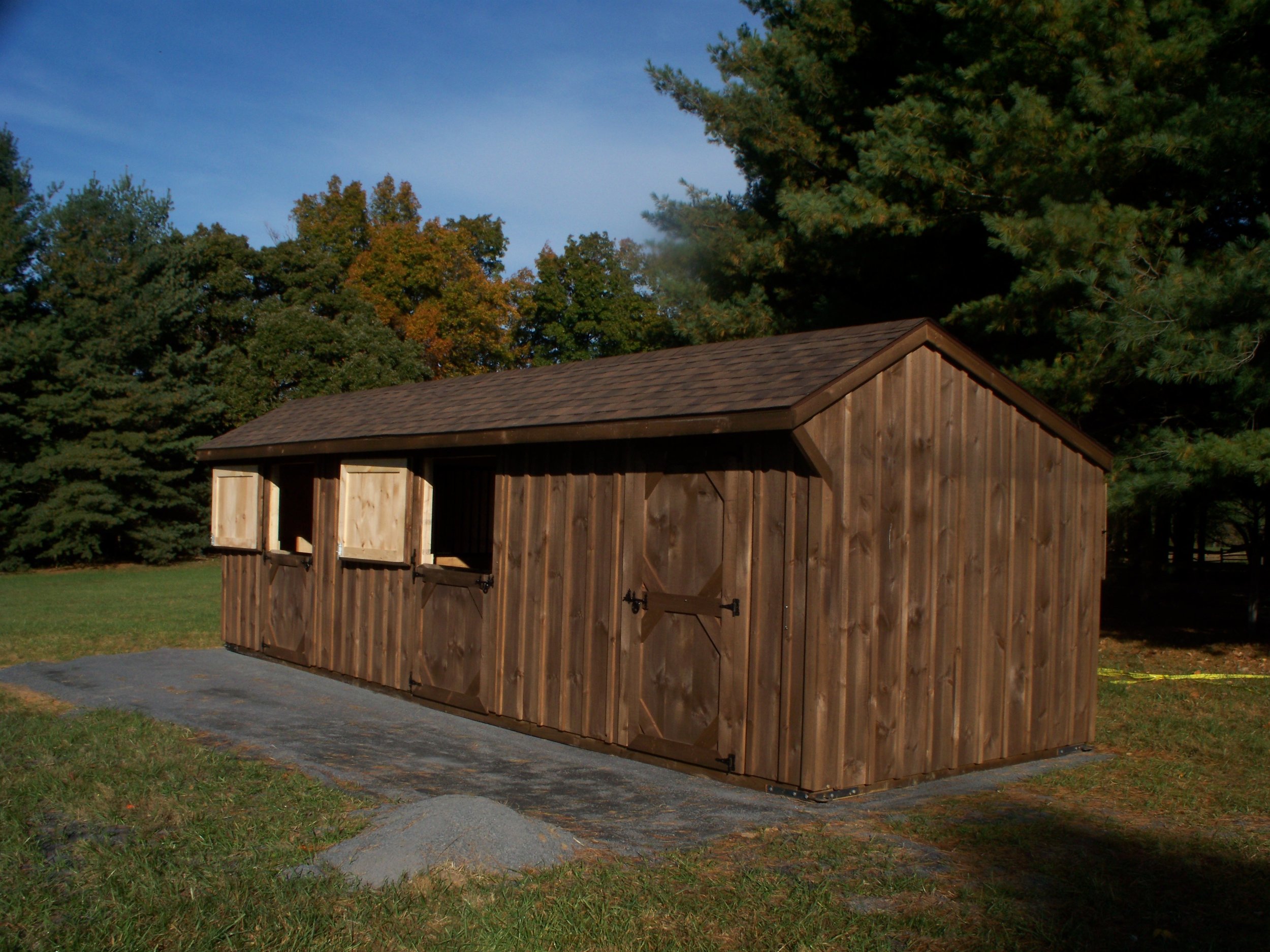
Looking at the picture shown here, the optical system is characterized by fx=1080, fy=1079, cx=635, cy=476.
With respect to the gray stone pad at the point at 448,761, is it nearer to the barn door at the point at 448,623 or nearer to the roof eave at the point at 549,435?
the barn door at the point at 448,623

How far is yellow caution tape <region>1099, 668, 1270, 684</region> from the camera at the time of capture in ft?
37.2

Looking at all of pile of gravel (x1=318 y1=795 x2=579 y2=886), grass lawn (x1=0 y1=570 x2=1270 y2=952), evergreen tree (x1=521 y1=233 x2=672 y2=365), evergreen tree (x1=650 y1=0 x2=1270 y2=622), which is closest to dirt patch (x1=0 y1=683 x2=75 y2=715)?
grass lawn (x1=0 y1=570 x2=1270 y2=952)

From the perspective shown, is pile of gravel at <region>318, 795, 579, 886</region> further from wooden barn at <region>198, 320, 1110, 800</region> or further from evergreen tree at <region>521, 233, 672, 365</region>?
evergreen tree at <region>521, 233, 672, 365</region>

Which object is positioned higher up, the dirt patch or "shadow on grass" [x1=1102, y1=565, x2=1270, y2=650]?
the dirt patch

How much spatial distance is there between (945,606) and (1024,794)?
4.01 ft

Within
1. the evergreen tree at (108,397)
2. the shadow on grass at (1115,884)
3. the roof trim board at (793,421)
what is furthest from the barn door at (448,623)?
the evergreen tree at (108,397)

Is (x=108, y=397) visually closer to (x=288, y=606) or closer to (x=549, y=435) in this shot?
(x=288, y=606)

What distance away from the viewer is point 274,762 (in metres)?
6.69

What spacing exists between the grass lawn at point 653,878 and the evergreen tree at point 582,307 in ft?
120

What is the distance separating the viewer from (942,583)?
6957 millimetres

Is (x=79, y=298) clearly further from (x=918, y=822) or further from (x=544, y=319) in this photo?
(x=918, y=822)

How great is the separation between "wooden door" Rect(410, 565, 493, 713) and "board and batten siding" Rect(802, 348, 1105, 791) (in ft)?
10.8

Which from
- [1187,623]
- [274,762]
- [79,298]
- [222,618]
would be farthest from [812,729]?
[79,298]

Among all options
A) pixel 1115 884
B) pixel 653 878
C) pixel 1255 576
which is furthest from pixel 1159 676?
pixel 653 878
